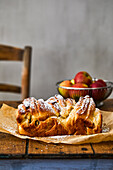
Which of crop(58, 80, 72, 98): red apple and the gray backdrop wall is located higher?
the gray backdrop wall

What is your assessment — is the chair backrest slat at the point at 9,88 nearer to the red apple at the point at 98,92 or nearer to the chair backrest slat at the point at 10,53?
the chair backrest slat at the point at 10,53

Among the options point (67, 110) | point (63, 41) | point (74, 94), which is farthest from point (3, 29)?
point (67, 110)

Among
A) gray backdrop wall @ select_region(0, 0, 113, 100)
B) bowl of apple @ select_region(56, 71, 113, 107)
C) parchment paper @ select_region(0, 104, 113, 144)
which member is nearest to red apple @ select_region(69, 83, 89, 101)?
bowl of apple @ select_region(56, 71, 113, 107)

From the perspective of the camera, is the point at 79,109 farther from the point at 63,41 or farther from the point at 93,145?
the point at 63,41

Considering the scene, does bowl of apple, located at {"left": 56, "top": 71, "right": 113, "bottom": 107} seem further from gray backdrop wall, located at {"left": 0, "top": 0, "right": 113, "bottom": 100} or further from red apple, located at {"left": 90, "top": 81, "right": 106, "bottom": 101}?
gray backdrop wall, located at {"left": 0, "top": 0, "right": 113, "bottom": 100}

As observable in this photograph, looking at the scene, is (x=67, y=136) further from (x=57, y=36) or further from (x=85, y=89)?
(x=57, y=36)

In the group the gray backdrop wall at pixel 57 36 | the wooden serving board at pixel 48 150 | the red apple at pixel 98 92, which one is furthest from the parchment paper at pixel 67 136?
the gray backdrop wall at pixel 57 36
